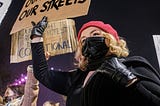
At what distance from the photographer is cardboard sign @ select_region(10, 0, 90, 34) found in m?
1.49

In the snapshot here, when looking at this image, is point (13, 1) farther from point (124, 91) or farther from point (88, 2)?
point (124, 91)

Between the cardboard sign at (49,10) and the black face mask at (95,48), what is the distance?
0.58 meters

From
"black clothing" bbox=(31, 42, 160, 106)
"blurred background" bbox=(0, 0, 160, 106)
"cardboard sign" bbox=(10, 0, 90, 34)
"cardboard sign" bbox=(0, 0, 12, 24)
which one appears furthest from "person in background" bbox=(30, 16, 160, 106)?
"cardboard sign" bbox=(0, 0, 12, 24)

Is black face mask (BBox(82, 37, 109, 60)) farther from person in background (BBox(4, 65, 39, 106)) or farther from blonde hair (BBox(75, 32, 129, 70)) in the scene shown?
person in background (BBox(4, 65, 39, 106))

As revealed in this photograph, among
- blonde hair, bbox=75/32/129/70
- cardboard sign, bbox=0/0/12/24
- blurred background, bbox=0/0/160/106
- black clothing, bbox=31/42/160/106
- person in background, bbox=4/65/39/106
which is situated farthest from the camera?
cardboard sign, bbox=0/0/12/24

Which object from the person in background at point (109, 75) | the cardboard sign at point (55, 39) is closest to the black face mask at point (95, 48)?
the person in background at point (109, 75)

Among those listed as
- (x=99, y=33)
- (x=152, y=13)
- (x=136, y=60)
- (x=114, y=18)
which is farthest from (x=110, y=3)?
(x=136, y=60)

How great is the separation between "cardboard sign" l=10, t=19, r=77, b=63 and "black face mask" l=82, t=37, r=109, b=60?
55 cm

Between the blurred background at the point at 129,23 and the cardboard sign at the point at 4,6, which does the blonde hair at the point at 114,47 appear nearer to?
the blurred background at the point at 129,23

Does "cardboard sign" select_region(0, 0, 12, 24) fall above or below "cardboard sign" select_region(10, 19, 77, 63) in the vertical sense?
above

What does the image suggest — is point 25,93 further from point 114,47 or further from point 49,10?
point 114,47

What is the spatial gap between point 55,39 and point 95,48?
68cm

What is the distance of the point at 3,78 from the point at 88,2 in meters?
0.64

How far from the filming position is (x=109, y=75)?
766mm
